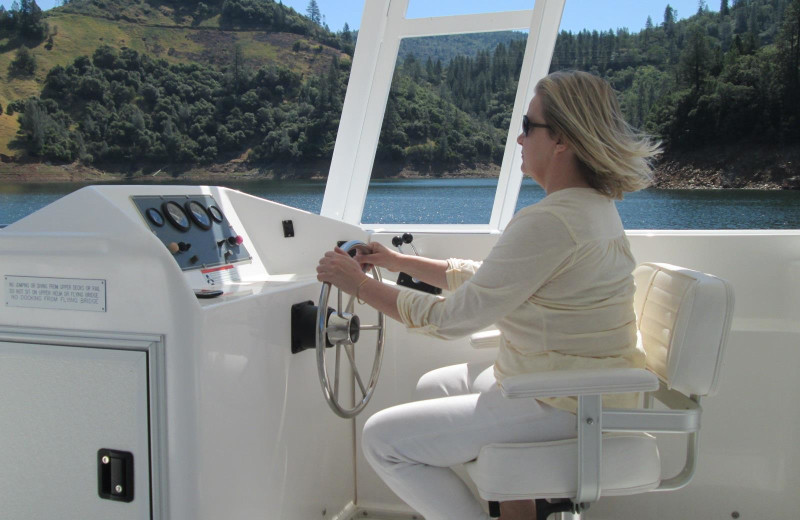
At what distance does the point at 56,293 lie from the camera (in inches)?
52.8

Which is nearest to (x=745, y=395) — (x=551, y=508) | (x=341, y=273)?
(x=551, y=508)

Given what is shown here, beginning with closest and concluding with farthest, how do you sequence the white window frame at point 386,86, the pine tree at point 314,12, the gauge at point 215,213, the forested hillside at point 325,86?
1. the gauge at point 215,213
2. the white window frame at point 386,86
3. the forested hillside at point 325,86
4. the pine tree at point 314,12

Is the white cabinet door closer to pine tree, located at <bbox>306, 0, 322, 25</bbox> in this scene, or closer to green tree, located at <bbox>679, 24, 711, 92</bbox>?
pine tree, located at <bbox>306, 0, 322, 25</bbox>

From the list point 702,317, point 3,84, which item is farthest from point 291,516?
point 3,84

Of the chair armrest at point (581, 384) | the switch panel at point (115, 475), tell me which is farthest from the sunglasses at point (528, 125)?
the switch panel at point (115, 475)

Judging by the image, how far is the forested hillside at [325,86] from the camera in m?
2.81

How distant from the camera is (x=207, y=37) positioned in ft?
11.1

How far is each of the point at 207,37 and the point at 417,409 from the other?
8.80ft

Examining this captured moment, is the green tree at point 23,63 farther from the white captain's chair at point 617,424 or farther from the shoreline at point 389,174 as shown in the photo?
the white captain's chair at point 617,424

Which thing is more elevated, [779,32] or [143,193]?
[779,32]

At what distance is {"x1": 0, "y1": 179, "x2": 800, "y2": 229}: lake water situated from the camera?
99.0 inches

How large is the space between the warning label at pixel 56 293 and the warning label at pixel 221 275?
1.18 feet

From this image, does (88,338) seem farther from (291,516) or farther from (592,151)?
(592,151)

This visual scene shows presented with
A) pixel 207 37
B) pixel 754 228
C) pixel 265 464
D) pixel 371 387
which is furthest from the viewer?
pixel 207 37
